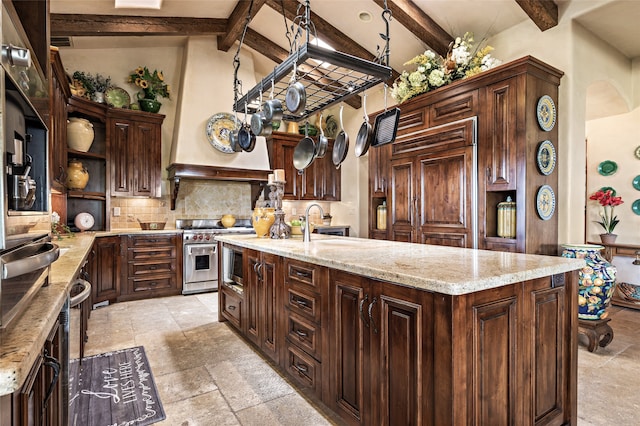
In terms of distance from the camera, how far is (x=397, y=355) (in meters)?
1.45

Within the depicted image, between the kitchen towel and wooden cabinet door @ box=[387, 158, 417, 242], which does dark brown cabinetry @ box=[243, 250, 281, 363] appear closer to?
the kitchen towel

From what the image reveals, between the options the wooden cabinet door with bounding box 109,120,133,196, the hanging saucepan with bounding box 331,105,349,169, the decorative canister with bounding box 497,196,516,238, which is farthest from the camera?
the wooden cabinet door with bounding box 109,120,133,196

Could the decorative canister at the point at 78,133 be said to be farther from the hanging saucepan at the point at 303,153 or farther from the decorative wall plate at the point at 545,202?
the decorative wall plate at the point at 545,202

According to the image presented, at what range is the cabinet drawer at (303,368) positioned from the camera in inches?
78.4

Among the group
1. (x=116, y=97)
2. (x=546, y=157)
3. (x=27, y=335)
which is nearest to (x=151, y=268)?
(x=116, y=97)

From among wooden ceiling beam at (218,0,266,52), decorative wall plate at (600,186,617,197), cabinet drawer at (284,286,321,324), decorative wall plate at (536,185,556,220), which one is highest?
wooden ceiling beam at (218,0,266,52)

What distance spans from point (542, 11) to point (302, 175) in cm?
401

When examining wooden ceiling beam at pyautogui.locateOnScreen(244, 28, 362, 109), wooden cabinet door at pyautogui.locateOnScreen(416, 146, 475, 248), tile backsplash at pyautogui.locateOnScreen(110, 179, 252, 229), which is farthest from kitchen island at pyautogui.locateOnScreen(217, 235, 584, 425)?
wooden ceiling beam at pyautogui.locateOnScreen(244, 28, 362, 109)

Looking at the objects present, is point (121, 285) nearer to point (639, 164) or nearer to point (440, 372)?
point (440, 372)

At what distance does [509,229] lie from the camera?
321 centimetres

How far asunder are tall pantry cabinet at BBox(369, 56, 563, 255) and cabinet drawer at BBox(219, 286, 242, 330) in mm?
2132

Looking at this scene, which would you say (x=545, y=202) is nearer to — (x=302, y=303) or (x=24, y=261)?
(x=302, y=303)

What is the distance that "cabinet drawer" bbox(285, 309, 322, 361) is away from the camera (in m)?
1.99

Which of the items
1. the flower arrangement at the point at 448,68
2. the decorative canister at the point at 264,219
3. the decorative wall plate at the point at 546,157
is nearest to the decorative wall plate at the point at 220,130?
the decorative canister at the point at 264,219
